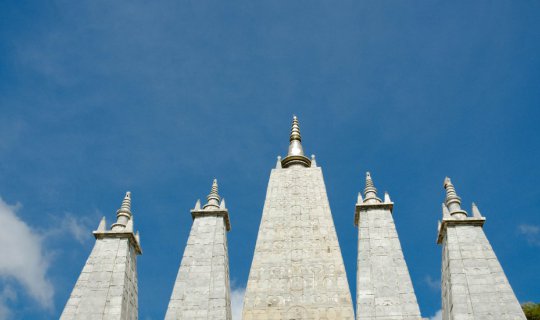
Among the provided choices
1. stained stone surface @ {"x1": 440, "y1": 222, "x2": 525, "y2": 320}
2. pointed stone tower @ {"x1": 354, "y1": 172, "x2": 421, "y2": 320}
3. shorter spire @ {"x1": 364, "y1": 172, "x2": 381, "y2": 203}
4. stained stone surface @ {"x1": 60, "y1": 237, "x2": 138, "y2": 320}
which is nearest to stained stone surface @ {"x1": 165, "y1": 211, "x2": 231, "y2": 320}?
stained stone surface @ {"x1": 60, "y1": 237, "x2": 138, "y2": 320}

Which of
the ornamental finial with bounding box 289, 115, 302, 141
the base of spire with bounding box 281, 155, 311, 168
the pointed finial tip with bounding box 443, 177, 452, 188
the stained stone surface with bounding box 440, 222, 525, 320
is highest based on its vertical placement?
the ornamental finial with bounding box 289, 115, 302, 141

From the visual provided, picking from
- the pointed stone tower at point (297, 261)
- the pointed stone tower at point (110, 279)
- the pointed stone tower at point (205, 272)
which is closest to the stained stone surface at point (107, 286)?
the pointed stone tower at point (110, 279)

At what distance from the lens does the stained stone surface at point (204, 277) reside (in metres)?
21.4

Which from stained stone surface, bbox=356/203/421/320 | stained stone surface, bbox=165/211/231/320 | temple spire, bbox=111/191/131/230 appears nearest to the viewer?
stained stone surface, bbox=356/203/421/320

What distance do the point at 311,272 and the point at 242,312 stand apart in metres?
3.33

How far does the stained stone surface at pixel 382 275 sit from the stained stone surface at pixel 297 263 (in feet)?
4.23

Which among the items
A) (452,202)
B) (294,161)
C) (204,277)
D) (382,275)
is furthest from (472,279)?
(294,161)

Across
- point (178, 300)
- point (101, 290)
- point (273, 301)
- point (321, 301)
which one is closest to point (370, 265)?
point (321, 301)

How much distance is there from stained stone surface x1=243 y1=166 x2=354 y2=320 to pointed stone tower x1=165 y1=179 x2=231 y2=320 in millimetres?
1488

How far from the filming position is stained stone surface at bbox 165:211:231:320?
2138cm

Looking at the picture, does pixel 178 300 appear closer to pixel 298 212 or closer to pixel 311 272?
pixel 311 272

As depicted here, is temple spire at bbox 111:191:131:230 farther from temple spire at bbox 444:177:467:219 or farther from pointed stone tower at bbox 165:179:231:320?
temple spire at bbox 444:177:467:219

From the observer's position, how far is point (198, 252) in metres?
23.5

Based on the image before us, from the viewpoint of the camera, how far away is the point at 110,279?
901 inches
